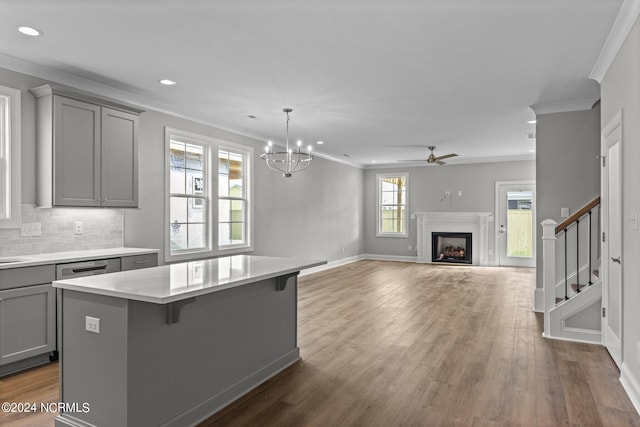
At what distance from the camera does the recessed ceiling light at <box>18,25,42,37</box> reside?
9.85ft

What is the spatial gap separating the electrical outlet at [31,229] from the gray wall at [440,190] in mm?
8395

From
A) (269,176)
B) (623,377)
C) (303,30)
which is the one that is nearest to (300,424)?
(623,377)

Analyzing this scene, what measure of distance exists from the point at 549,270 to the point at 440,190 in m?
6.31

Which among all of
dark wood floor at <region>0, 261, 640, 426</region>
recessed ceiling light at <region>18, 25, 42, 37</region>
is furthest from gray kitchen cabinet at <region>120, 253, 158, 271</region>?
recessed ceiling light at <region>18, 25, 42, 37</region>

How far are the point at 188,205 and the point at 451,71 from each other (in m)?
3.74

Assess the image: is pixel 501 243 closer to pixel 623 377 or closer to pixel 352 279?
pixel 352 279

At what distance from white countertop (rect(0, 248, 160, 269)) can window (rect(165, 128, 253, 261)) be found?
3.45 feet

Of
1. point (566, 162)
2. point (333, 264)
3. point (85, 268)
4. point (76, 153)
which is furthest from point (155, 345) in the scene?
point (333, 264)

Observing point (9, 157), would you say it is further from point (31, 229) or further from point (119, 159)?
point (119, 159)

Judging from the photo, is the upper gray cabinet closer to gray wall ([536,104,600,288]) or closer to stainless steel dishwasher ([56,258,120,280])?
stainless steel dishwasher ([56,258,120,280])

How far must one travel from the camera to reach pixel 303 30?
3.00m

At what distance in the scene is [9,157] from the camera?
141 inches

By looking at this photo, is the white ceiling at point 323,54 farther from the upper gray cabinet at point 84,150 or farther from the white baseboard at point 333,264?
the white baseboard at point 333,264

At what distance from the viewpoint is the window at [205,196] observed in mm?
5328
